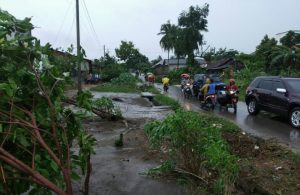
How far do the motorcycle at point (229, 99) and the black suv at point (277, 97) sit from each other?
1175 mm

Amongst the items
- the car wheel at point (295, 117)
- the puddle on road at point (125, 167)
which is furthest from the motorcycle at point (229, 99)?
the puddle on road at point (125, 167)

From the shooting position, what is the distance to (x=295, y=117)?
13.1m

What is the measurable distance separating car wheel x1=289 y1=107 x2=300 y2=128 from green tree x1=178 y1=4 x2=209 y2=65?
2209 inches

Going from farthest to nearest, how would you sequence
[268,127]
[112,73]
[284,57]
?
[112,73] < [284,57] < [268,127]

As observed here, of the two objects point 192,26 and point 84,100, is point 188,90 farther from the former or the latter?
point 192,26

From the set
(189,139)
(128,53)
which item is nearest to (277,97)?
(189,139)

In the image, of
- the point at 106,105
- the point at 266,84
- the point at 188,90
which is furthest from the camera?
the point at 188,90

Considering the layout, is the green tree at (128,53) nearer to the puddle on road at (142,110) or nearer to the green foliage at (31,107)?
the puddle on road at (142,110)

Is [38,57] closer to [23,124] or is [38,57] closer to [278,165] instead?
[23,124]

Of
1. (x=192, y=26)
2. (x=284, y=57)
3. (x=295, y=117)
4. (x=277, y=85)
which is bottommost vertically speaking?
(x=295, y=117)

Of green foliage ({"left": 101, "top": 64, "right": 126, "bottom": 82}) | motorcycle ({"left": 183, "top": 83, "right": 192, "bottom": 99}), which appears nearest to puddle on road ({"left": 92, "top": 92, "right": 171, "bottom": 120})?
motorcycle ({"left": 183, "top": 83, "right": 192, "bottom": 99})

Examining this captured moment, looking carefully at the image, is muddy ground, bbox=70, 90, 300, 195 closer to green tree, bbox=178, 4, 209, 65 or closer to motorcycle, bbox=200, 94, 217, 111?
motorcycle, bbox=200, 94, 217, 111

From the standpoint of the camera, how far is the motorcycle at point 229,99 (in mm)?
18147

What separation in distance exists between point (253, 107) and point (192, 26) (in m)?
54.5
